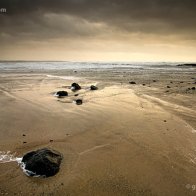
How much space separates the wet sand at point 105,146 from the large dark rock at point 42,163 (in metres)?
0.15

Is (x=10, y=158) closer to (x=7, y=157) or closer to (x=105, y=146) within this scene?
(x=7, y=157)

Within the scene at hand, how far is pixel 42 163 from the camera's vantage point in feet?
15.1

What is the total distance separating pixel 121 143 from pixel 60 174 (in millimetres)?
2051

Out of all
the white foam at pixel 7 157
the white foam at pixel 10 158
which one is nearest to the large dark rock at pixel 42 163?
the white foam at pixel 10 158

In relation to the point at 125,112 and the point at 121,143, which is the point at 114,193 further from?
the point at 125,112

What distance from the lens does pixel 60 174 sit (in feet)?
15.1

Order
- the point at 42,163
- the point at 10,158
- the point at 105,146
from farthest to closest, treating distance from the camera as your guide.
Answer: the point at 105,146
the point at 10,158
the point at 42,163

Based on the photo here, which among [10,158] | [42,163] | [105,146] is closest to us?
[42,163]

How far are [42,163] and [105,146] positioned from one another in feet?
5.96

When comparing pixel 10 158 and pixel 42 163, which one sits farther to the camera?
pixel 10 158

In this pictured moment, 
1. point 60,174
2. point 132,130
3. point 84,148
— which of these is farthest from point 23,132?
point 132,130

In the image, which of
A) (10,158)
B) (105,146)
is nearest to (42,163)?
(10,158)

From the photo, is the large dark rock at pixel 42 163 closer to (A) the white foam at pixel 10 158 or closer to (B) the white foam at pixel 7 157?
(A) the white foam at pixel 10 158

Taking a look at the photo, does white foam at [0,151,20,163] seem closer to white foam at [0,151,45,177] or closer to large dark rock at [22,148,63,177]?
Answer: white foam at [0,151,45,177]
